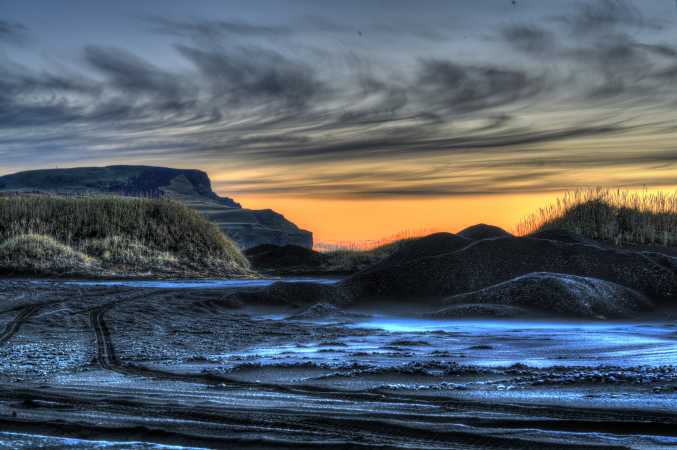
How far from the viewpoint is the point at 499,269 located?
13930mm

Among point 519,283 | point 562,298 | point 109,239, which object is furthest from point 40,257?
point 562,298

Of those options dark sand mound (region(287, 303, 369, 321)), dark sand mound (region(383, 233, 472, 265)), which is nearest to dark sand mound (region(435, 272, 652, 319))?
dark sand mound (region(287, 303, 369, 321))

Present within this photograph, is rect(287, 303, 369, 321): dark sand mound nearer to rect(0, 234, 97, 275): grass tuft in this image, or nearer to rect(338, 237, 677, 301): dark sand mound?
rect(338, 237, 677, 301): dark sand mound

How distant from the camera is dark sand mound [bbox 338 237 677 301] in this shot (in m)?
13.1

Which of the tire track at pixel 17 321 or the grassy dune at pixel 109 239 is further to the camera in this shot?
the grassy dune at pixel 109 239

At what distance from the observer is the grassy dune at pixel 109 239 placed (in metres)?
21.7

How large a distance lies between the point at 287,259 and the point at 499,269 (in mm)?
22028

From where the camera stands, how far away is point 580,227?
22.0 meters

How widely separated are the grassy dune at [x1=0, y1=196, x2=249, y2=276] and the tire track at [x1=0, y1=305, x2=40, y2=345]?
10.4m

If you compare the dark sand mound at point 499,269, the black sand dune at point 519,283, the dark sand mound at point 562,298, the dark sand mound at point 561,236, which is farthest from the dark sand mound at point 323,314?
the dark sand mound at point 561,236

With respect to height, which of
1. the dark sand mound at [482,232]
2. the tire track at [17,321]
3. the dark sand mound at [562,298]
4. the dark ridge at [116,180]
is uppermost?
the dark ridge at [116,180]

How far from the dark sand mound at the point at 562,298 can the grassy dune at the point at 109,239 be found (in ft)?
44.7

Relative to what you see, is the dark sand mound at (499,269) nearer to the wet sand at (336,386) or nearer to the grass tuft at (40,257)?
the wet sand at (336,386)

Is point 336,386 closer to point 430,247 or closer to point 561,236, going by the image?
point 561,236
